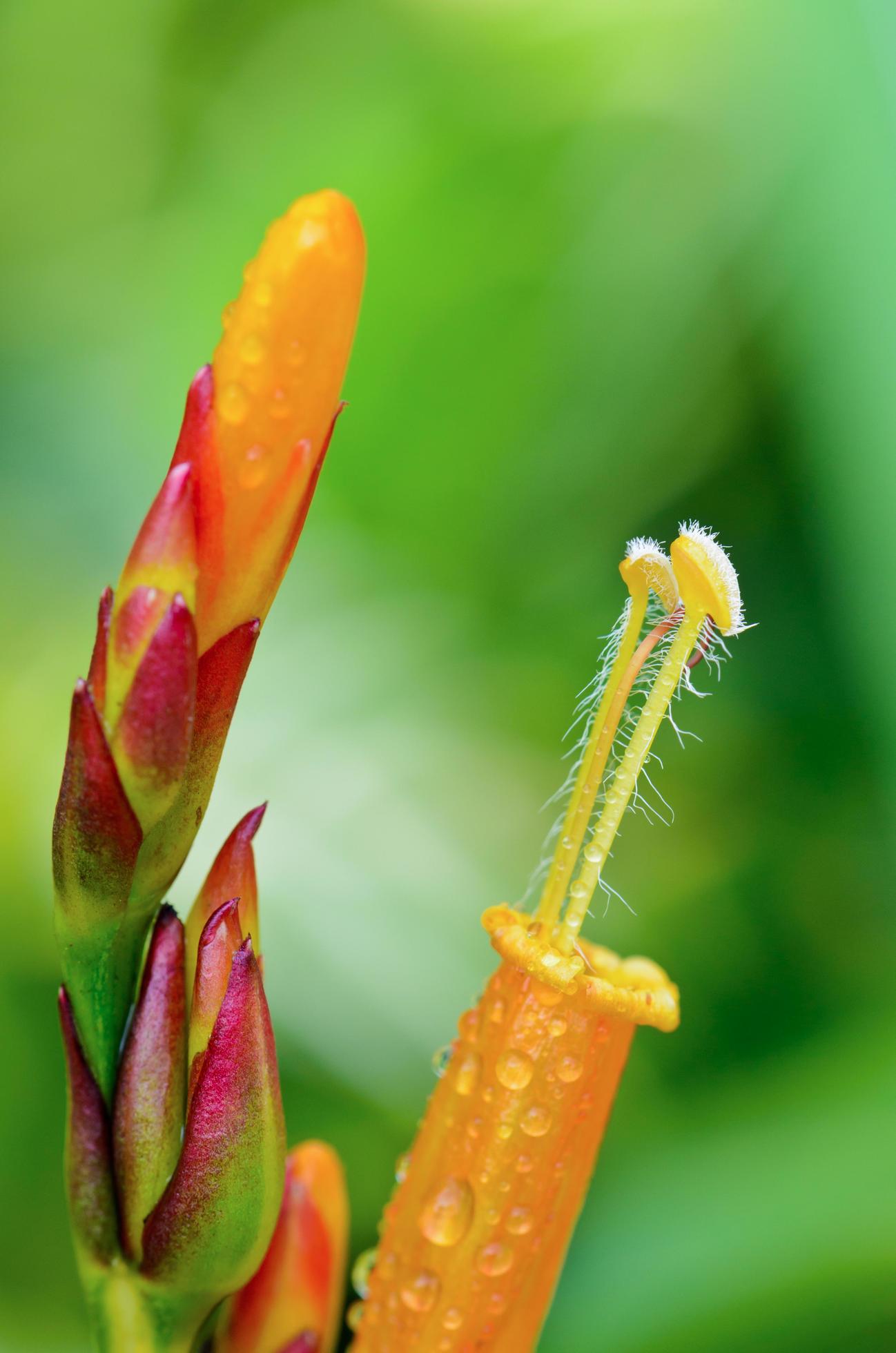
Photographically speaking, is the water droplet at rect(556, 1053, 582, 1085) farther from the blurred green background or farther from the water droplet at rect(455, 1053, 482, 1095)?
the blurred green background

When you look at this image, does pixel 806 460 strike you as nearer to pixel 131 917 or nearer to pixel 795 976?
pixel 795 976

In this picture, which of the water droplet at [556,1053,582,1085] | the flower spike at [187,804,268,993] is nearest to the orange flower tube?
the water droplet at [556,1053,582,1085]

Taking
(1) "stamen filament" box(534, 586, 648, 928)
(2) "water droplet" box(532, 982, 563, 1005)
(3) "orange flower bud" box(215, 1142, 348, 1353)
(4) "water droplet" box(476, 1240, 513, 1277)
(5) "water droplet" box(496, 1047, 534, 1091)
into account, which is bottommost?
(3) "orange flower bud" box(215, 1142, 348, 1353)

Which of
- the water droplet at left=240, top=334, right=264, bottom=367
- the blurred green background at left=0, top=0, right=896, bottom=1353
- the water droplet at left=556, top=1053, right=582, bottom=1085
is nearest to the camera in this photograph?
the water droplet at left=240, top=334, right=264, bottom=367

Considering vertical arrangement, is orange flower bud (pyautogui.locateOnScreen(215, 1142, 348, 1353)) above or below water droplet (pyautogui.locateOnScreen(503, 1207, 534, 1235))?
below

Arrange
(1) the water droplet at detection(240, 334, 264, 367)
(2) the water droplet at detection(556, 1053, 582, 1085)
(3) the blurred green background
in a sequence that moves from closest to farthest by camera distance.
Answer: (1) the water droplet at detection(240, 334, 264, 367), (2) the water droplet at detection(556, 1053, 582, 1085), (3) the blurred green background

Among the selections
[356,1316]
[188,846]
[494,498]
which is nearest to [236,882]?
[188,846]

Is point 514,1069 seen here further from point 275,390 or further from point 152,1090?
point 275,390
